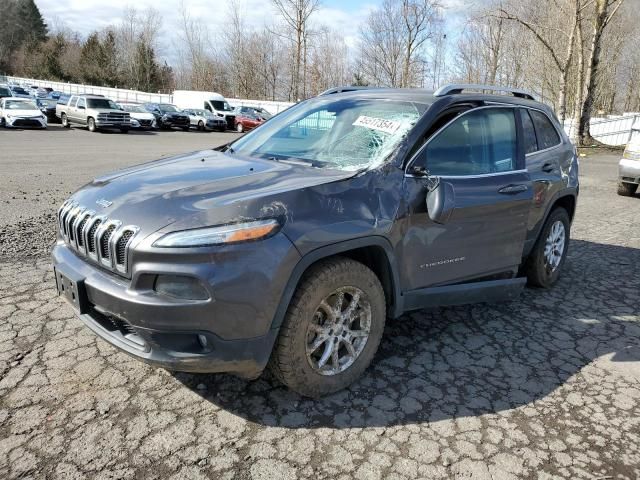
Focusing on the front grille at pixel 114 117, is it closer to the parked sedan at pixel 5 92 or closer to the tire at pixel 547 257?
the parked sedan at pixel 5 92

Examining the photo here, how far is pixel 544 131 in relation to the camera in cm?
478

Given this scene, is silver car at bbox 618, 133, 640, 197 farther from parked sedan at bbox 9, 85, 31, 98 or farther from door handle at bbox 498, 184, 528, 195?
parked sedan at bbox 9, 85, 31, 98

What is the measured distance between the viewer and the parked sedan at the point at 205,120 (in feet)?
103

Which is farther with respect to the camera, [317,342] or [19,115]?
[19,115]

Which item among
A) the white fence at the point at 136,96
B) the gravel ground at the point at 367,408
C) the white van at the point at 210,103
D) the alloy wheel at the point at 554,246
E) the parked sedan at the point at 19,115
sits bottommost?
the gravel ground at the point at 367,408

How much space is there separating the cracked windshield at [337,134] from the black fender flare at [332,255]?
0.51 meters

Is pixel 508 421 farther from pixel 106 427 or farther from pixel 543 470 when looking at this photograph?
pixel 106 427

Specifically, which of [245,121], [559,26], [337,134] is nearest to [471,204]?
[337,134]

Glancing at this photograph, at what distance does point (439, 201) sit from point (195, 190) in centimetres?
145

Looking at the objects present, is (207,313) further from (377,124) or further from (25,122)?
(25,122)

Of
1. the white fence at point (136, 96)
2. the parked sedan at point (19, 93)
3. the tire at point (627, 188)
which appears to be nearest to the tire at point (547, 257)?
the tire at point (627, 188)

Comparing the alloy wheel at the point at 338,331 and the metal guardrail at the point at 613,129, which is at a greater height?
the metal guardrail at the point at 613,129

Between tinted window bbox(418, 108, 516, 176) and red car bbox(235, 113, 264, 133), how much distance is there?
93.8 feet

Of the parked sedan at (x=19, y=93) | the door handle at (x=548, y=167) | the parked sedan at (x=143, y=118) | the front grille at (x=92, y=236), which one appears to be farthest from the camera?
the parked sedan at (x=19, y=93)
